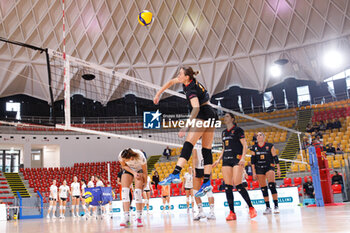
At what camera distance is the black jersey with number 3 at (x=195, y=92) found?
466 centimetres

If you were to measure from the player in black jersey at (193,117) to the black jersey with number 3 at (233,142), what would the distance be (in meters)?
1.03

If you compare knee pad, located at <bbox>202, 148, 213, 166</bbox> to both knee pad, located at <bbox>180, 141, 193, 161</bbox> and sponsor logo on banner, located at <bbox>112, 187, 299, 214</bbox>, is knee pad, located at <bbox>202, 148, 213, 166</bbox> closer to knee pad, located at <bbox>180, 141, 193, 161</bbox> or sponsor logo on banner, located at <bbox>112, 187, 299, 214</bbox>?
knee pad, located at <bbox>180, 141, 193, 161</bbox>

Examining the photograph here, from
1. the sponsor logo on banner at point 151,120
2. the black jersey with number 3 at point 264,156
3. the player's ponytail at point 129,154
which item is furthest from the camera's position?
the sponsor logo on banner at point 151,120

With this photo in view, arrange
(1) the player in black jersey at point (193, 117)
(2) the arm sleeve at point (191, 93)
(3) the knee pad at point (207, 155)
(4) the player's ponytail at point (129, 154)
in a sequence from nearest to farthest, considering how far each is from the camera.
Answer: (1) the player in black jersey at point (193, 117)
(2) the arm sleeve at point (191, 93)
(3) the knee pad at point (207, 155)
(4) the player's ponytail at point (129, 154)

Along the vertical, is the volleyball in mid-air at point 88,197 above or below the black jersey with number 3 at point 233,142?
below

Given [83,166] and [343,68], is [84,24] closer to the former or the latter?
[83,166]

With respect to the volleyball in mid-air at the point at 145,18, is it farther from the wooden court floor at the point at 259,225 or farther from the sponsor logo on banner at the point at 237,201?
the wooden court floor at the point at 259,225

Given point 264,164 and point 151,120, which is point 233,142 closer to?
point 264,164

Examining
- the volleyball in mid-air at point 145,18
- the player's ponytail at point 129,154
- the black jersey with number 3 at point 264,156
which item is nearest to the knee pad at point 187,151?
the player's ponytail at point 129,154

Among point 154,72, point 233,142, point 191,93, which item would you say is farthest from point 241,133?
point 154,72

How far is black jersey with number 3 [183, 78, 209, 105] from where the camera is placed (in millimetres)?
4664

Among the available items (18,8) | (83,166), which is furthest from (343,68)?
(18,8)

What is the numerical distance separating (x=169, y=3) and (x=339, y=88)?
15239 mm

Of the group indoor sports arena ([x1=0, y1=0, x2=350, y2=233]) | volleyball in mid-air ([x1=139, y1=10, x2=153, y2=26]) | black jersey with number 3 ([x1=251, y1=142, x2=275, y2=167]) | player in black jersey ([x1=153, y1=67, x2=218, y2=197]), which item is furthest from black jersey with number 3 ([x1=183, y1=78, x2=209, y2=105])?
indoor sports arena ([x1=0, y1=0, x2=350, y2=233])
